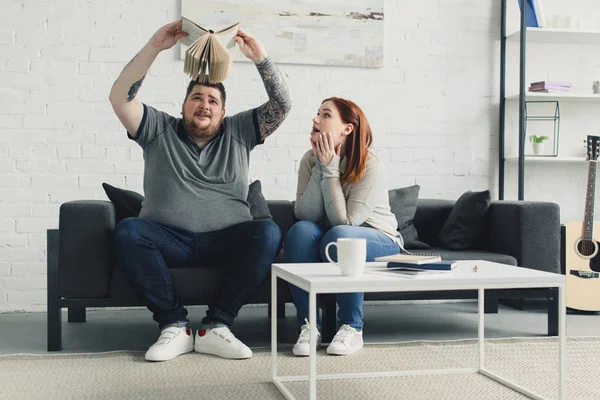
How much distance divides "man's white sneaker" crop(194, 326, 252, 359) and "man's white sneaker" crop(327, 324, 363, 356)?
0.30 meters

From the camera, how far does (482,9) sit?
13.8 feet

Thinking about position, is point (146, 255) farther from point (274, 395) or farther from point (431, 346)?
point (431, 346)

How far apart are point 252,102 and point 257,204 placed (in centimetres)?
89

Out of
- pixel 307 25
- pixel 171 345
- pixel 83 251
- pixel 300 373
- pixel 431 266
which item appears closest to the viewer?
pixel 431 266

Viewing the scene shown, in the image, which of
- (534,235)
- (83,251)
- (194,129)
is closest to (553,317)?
(534,235)

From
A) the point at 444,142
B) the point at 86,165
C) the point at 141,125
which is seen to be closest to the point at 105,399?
the point at 141,125

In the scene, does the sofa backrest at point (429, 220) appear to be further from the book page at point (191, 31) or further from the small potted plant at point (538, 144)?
the book page at point (191, 31)

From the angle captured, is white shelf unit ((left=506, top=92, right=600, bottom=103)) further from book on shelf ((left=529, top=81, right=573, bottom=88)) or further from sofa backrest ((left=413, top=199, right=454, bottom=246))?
sofa backrest ((left=413, top=199, right=454, bottom=246))

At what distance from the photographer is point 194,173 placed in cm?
287

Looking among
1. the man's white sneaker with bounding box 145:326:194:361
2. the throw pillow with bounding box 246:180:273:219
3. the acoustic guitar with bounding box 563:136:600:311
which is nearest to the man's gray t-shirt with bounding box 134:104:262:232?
the throw pillow with bounding box 246:180:273:219

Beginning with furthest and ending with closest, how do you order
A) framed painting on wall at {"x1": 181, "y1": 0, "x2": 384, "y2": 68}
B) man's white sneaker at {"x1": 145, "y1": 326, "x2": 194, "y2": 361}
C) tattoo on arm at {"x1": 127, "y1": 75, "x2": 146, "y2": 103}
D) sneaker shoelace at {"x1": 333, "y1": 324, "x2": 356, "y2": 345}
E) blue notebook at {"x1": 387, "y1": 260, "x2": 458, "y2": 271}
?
framed painting on wall at {"x1": 181, "y1": 0, "x2": 384, "y2": 68}, tattoo on arm at {"x1": 127, "y1": 75, "x2": 146, "y2": 103}, sneaker shoelace at {"x1": 333, "y1": 324, "x2": 356, "y2": 345}, man's white sneaker at {"x1": 145, "y1": 326, "x2": 194, "y2": 361}, blue notebook at {"x1": 387, "y1": 260, "x2": 458, "y2": 271}

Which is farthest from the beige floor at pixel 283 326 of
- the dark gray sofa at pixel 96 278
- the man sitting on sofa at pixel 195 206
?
the man sitting on sofa at pixel 195 206

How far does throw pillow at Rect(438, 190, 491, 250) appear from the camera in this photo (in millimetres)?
3396

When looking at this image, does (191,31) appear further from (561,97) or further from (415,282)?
(561,97)
